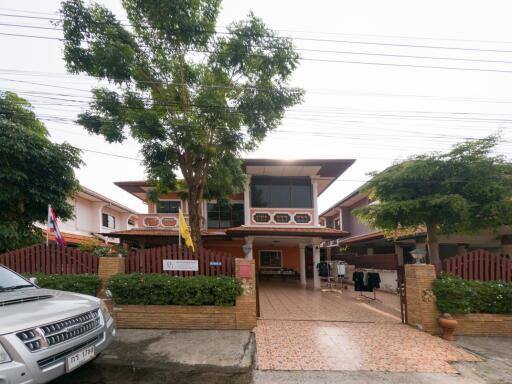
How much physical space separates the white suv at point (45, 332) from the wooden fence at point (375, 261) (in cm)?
1153

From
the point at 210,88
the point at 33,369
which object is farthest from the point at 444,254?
the point at 33,369

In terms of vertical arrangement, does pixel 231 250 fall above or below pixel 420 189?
below

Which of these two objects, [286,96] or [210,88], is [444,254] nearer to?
[286,96]

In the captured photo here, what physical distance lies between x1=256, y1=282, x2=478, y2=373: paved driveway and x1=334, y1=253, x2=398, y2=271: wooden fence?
4861 mm

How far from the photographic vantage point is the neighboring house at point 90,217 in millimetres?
18031

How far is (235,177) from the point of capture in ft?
35.2

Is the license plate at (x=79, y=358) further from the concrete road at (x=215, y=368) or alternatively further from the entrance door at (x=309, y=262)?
the entrance door at (x=309, y=262)

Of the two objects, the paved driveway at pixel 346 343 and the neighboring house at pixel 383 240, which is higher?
the neighboring house at pixel 383 240

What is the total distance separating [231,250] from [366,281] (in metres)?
9.10

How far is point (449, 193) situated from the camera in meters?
8.83

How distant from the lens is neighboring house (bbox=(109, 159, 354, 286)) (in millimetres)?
13580

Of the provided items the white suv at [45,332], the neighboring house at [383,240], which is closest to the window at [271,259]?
the neighboring house at [383,240]

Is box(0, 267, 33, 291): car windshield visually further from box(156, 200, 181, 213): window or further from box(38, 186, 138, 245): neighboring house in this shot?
box(38, 186, 138, 245): neighboring house

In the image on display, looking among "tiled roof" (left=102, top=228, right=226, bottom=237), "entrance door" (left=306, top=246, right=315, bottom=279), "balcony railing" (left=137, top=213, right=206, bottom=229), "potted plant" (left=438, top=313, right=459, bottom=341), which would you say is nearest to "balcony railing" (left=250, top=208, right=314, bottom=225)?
"tiled roof" (left=102, top=228, right=226, bottom=237)
